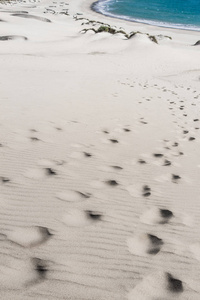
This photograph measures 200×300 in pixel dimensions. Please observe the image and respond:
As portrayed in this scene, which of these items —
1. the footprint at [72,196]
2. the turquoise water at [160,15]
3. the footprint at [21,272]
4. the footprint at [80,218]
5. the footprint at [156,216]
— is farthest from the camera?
the turquoise water at [160,15]

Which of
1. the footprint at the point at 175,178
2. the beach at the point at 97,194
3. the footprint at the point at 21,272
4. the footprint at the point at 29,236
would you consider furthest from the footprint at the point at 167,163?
the footprint at the point at 21,272

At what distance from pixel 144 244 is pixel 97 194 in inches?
36.2

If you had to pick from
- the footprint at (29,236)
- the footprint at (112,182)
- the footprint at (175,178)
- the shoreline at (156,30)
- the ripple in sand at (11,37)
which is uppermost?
the footprint at (29,236)

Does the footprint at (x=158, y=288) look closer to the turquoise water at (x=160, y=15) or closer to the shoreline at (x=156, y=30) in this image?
the shoreline at (x=156, y=30)

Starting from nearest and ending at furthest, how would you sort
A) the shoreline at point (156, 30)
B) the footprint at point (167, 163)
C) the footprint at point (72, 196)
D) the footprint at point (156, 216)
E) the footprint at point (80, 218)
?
the footprint at point (80, 218)
the footprint at point (156, 216)
the footprint at point (72, 196)
the footprint at point (167, 163)
the shoreline at point (156, 30)

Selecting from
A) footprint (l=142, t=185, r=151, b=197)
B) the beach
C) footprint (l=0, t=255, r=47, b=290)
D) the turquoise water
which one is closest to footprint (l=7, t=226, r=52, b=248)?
the beach

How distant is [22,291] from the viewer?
6.76ft

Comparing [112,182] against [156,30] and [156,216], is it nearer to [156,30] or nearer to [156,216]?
[156,216]

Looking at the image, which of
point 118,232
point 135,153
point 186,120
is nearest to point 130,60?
point 186,120

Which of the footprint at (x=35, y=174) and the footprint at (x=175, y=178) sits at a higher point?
the footprint at (x=35, y=174)

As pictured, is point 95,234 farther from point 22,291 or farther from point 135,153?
point 135,153

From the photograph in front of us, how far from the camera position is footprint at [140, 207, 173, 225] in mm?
3033

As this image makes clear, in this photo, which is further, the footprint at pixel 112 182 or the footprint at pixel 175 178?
the footprint at pixel 175 178

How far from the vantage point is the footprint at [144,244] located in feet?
8.42
